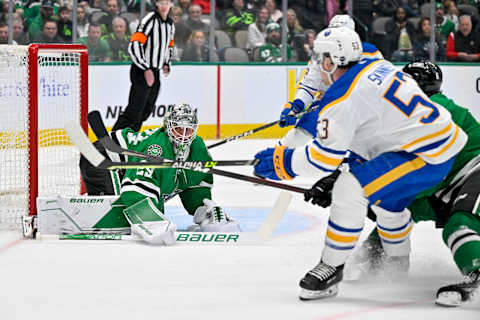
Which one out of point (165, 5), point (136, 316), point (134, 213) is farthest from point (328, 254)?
point (165, 5)

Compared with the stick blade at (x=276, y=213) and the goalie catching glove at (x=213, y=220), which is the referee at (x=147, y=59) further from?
the stick blade at (x=276, y=213)

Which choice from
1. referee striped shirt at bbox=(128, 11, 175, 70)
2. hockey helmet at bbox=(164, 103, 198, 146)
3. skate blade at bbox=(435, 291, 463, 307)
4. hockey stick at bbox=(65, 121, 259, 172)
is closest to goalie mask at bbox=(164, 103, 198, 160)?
hockey helmet at bbox=(164, 103, 198, 146)

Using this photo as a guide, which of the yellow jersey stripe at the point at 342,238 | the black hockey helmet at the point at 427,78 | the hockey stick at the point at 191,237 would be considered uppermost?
the black hockey helmet at the point at 427,78

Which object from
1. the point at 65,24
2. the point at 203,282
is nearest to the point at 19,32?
the point at 65,24

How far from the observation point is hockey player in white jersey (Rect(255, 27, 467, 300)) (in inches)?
107

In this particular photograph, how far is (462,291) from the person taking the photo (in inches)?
106

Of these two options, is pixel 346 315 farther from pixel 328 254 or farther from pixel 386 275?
pixel 386 275

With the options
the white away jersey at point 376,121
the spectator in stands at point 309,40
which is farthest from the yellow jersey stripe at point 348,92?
the spectator in stands at point 309,40

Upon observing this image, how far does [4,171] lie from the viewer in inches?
167

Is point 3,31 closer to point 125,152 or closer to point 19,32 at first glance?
point 19,32

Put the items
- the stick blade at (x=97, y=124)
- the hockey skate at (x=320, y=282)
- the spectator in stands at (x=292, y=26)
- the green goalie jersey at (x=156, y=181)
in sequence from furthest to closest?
the spectator in stands at (x=292, y=26) < the stick blade at (x=97, y=124) < the green goalie jersey at (x=156, y=181) < the hockey skate at (x=320, y=282)

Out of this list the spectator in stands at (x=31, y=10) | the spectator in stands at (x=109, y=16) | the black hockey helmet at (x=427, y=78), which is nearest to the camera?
the black hockey helmet at (x=427, y=78)

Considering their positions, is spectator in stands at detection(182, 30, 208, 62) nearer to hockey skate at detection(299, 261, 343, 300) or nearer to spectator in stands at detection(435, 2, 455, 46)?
spectator in stands at detection(435, 2, 455, 46)

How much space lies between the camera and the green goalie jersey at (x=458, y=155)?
10.1 feet
